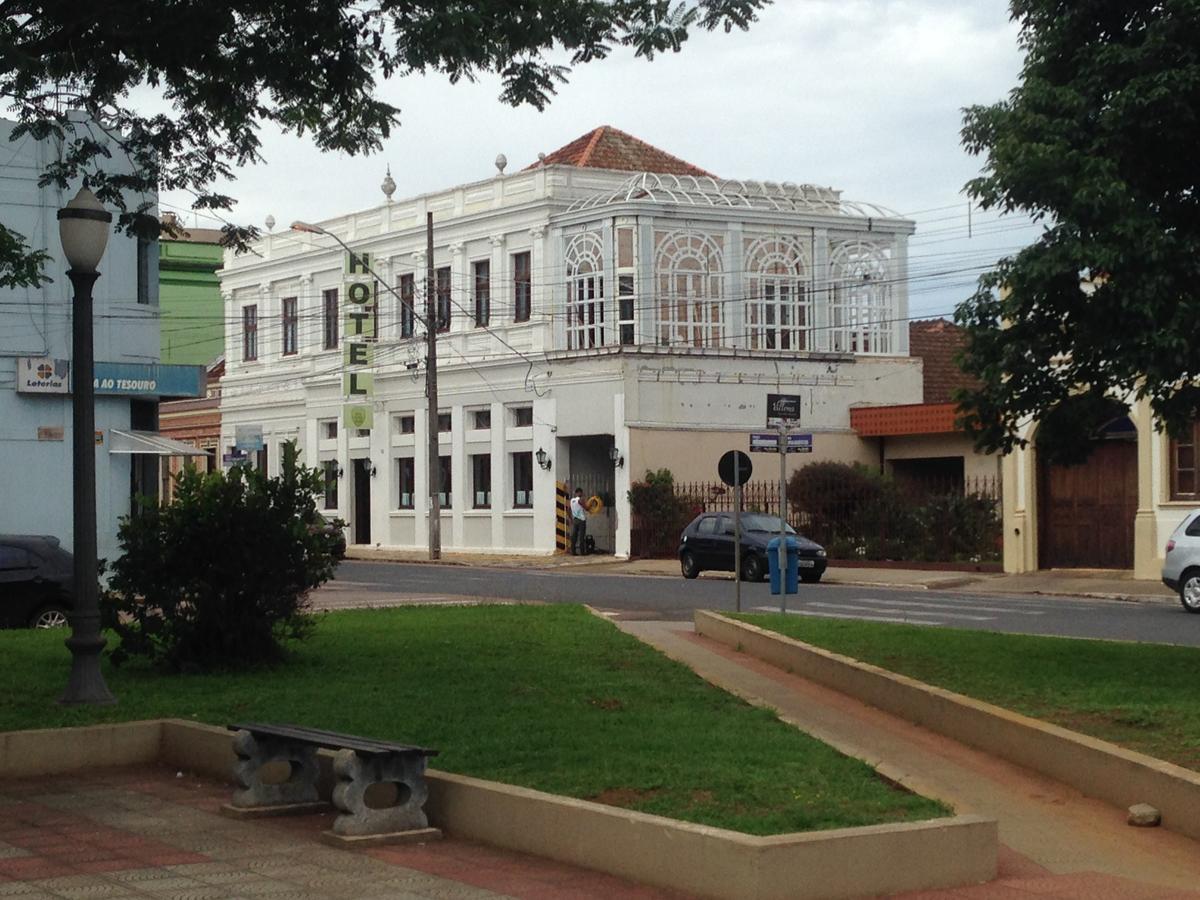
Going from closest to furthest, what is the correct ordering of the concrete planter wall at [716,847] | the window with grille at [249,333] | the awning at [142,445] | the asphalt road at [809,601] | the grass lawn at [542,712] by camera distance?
the concrete planter wall at [716,847], the grass lawn at [542,712], the asphalt road at [809,601], the awning at [142,445], the window with grille at [249,333]

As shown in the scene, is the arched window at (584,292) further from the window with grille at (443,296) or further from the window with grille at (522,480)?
the window with grille at (443,296)

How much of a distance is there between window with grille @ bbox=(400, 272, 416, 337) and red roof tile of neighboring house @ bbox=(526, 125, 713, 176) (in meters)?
5.08

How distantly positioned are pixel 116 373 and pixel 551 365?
1546 centimetres

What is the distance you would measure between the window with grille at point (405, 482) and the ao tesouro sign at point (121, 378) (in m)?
17.7

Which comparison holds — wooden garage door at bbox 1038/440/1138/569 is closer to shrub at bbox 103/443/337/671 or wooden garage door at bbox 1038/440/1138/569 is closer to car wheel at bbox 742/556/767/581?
car wheel at bbox 742/556/767/581

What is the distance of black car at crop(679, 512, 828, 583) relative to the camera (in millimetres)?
35375

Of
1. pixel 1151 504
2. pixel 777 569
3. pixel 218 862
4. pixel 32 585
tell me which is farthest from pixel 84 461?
pixel 1151 504

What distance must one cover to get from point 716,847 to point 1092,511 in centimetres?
3012

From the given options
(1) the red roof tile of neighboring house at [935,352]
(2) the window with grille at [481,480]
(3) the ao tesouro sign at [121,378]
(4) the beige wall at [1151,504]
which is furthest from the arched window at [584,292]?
(4) the beige wall at [1151,504]

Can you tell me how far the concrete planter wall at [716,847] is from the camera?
7.73 m

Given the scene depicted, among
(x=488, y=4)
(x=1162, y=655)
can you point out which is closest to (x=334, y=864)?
(x=488, y=4)

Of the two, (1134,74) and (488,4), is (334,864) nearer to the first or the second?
(488,4)

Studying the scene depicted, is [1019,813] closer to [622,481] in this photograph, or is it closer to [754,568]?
[754,568]

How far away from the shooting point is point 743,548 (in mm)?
35531
